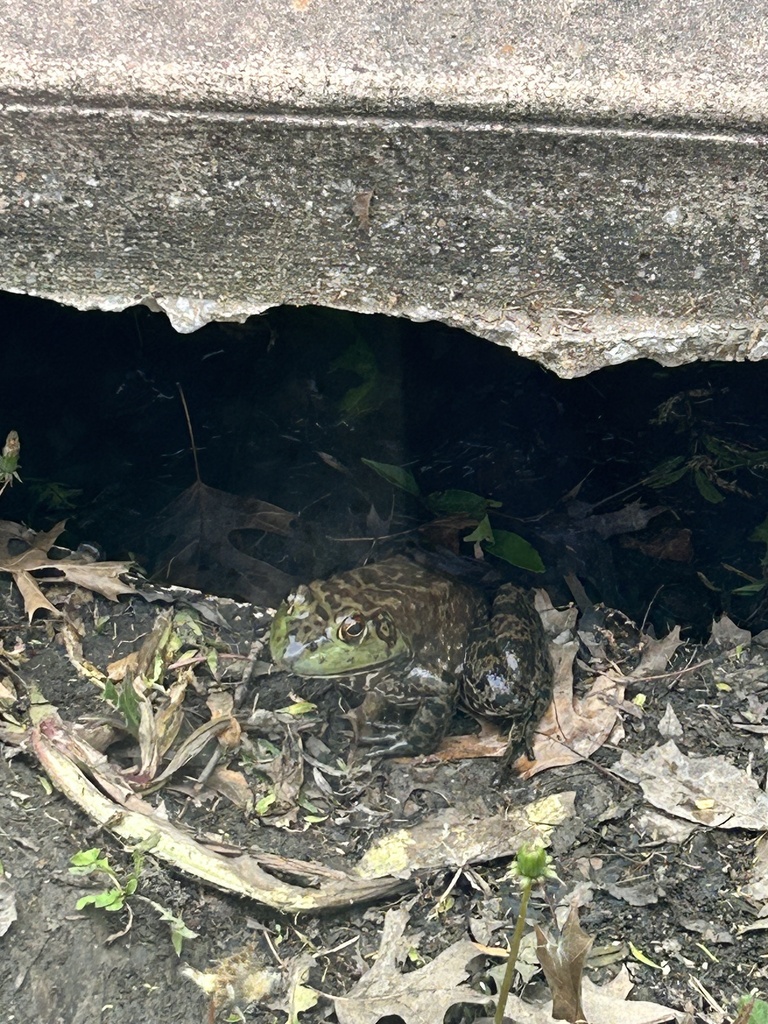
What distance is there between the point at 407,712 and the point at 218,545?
0.96 meters

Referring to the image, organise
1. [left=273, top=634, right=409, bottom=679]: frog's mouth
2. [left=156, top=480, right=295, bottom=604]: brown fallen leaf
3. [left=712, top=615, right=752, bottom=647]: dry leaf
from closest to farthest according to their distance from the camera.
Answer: [left=273, top=634, right=409, bottom=679]: frog's mouth, [left=712, top=615, right=752, bottom=647]: dry leaf, [left=156, top=480, right=295, bottom=604]: brown fallen leaf

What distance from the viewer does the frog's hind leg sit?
3029mm

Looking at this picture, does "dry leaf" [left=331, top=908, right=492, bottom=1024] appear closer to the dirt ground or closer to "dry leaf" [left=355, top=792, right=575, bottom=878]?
the dirt ground

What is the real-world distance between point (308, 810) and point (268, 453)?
151cm

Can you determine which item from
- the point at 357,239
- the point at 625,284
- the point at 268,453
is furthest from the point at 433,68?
the point at 268,453

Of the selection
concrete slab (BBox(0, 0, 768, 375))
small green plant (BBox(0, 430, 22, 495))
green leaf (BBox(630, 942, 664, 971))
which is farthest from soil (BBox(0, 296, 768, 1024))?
concrete slab (BBox(0, 0, 768, 375))

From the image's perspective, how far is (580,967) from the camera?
1833mm

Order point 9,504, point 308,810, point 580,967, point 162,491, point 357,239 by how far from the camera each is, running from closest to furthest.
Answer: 1. point 580,967
2. point 357,239
3. point 308,810
4. point 9,504
5. point 162,491

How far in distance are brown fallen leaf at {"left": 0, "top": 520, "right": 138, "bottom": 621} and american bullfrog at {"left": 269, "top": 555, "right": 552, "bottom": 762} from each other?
0.64 m

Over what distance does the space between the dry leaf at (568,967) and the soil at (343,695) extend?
34cm

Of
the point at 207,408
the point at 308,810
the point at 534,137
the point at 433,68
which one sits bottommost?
the point at 308,810

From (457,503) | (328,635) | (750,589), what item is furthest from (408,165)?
(750,589)

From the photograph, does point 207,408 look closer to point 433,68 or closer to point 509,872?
point 433,68

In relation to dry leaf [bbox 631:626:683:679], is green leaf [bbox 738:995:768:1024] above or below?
below
